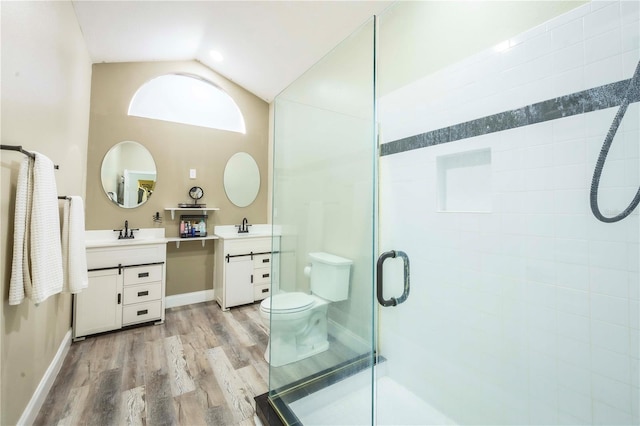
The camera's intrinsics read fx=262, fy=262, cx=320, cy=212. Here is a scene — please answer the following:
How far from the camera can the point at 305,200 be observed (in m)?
1.80

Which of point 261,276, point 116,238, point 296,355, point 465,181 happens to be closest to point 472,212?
point 465,181

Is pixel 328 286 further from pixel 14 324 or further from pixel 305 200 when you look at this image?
pixel 14 324

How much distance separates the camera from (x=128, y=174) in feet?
9.39

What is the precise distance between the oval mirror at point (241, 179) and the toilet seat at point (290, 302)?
6.57ft

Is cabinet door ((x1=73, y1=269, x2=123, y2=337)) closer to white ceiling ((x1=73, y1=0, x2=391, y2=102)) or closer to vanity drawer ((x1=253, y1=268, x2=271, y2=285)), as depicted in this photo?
vanity drawer ((x1=253, y1=268, x2=271, y2=285))

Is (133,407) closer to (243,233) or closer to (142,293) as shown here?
(142,293)

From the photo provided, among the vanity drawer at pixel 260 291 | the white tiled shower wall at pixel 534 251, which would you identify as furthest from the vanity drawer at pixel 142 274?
the white tiled shower wall at pixel 534 251

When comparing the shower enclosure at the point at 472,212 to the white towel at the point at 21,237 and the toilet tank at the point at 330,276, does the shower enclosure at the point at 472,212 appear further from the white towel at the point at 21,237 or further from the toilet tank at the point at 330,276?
the white towel at the point at 21,237

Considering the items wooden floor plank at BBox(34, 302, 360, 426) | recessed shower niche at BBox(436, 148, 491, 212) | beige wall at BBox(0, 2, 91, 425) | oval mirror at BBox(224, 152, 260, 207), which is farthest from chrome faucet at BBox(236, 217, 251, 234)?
recessed shower niche at BBox(436, 148, 491, 212)

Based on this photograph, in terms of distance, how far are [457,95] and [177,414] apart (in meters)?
2.37

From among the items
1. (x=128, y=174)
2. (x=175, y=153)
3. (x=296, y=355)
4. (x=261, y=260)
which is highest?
(x=175, y=153)

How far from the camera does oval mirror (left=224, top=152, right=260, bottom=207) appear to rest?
3.44 meters

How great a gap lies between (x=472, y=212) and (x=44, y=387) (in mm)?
2673

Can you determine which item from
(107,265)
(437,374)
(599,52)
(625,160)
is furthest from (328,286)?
(107,265)
